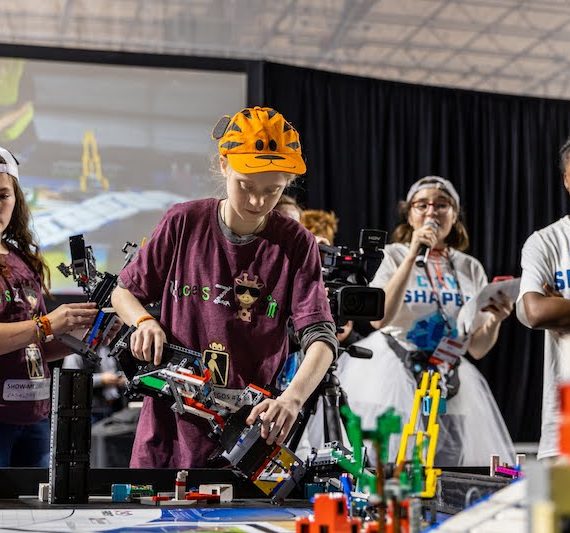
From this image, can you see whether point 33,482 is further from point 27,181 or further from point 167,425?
point 27,181

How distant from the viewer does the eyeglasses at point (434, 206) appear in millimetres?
3086

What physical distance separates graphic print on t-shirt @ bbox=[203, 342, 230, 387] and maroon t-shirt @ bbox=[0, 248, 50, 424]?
528 mm

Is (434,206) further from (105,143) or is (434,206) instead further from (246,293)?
(105,143)

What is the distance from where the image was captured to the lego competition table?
4.28 feet

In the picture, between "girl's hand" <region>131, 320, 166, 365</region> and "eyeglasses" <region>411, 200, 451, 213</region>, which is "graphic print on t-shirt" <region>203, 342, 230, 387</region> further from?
"eyeglasses" <region>411, 200, 451, 213</region>

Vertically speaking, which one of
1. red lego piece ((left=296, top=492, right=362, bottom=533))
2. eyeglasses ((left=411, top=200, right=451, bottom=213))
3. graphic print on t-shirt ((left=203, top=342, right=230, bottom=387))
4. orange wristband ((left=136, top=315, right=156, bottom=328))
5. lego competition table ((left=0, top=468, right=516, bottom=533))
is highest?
eyeglasses ((left=411, top=200, right=451, bottom=213))

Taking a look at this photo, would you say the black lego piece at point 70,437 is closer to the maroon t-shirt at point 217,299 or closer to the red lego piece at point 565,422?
the maroon t-shirt at point 217,299

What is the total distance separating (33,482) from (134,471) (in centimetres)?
18

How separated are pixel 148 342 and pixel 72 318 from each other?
0.40 metres

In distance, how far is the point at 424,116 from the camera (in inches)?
212

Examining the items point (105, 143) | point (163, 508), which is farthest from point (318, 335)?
point (105, 143)

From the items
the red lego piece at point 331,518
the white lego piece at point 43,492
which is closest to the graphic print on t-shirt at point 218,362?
the white lego piece at point 43,492

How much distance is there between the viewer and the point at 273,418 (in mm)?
1541

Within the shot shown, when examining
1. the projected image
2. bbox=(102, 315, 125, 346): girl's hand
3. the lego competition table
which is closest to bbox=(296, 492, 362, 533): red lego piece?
the lego competition table
